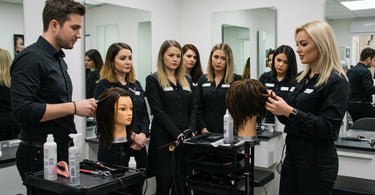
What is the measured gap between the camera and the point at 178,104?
2.77 m

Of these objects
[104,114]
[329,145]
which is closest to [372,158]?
[329,145]

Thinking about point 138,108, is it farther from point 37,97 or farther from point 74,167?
point 74,167

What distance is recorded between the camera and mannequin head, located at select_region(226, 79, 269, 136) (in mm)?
2096

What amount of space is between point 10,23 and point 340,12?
9.50ft

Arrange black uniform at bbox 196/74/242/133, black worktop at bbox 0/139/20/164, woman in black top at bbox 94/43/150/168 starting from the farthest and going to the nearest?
black uniform at bbox 196/74/242/133 < woman in black top at bbox 94/43/150/168 < black worktop at bbox 0/139/20/164

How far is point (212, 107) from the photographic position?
301 cm

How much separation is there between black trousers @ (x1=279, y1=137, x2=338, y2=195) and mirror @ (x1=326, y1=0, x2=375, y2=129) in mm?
1635

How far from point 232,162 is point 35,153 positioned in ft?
3.62

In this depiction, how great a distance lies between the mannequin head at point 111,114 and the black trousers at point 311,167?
1.01 m

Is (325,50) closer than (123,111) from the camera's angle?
Yes

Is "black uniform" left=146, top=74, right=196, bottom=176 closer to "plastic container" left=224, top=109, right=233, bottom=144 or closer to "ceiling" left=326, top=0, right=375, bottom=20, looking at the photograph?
"plastic container" left=224, top=109, right=233, bottom=144

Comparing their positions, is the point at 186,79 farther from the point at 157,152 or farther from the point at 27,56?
the point at 27,56

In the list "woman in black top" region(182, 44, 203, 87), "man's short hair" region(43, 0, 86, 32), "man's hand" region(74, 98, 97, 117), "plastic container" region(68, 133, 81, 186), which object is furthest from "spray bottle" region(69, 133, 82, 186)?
"woman in black top" region(182, 44, 203, 87)

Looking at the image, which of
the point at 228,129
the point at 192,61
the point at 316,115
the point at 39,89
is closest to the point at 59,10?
the point at 39,89
